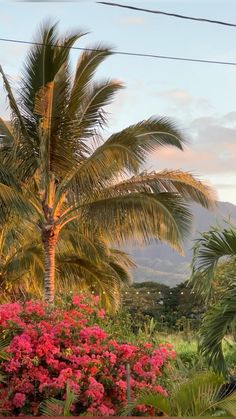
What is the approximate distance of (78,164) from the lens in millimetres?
17812

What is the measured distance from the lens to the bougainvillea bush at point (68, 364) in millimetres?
10555

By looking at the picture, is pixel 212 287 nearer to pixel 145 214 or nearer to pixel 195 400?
pixel 195 400

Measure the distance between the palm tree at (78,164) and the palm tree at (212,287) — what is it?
301 inches

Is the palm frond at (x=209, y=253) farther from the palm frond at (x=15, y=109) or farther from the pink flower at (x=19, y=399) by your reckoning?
the palm frond at (x=15, y=109)

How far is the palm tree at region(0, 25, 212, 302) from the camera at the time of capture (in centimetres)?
1722

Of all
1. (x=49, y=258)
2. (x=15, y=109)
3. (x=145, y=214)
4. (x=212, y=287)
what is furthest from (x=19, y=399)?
(x=15, y=109)

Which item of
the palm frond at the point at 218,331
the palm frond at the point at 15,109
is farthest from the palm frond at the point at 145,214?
the palm frond at the point at 218,331

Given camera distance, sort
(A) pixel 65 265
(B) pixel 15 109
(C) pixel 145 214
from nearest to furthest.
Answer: (C) pixel 145 214
(B) pixel 15 109
(A) pixel 65 265

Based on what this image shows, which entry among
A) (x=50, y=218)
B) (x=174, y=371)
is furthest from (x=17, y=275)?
(x=174, y=371)

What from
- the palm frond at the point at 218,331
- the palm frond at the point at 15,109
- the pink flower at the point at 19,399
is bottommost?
the pink flower at the point at 19,399

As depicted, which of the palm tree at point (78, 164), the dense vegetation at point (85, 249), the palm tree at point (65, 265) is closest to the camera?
the dense vegetation at point (85, 249)

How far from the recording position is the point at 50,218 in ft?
58.7

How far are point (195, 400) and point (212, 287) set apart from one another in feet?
4.81

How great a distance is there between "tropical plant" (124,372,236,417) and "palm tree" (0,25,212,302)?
8238 mm
